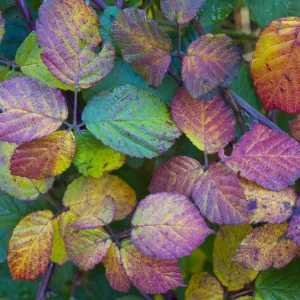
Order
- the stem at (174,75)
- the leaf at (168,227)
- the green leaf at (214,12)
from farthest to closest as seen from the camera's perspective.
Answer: the green leaf at (214,12) → the stem at (174,75) → the leaf at (168,227)

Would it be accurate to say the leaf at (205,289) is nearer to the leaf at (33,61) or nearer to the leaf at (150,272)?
Result: the leaf at (150,272)

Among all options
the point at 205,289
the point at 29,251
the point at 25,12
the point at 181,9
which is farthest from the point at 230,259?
the point at 25,12

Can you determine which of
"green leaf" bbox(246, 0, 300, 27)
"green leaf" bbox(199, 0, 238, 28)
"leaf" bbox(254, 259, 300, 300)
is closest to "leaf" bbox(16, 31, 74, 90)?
"green leaf" bbox(199, 0, 238, 28)

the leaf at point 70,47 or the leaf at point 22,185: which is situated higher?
the leaf at point 70,47

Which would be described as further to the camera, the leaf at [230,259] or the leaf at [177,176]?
the leaf at [230,259]

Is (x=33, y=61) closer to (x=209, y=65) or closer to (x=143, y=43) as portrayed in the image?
(x=143, y=43)

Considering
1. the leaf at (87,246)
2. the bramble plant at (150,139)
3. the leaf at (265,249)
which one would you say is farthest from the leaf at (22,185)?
the leaf at (265,249)

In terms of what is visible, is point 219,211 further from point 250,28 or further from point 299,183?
point 250,28
